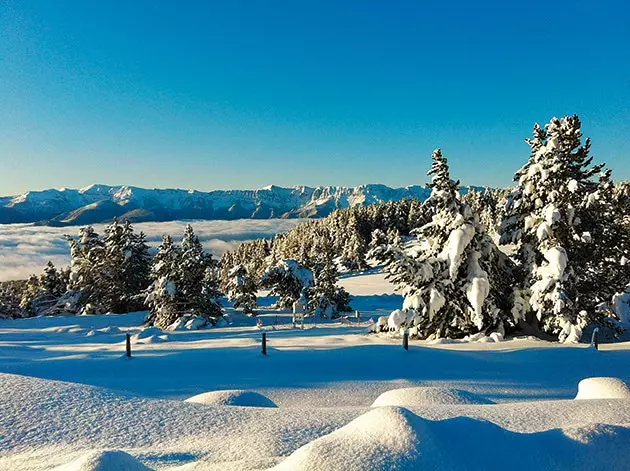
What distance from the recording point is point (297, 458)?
2.73 m

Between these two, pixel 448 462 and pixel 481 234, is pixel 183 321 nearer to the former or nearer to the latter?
pixel 481 234

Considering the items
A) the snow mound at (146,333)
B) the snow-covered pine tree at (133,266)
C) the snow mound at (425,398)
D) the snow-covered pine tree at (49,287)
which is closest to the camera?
the snow mound at (425,398)

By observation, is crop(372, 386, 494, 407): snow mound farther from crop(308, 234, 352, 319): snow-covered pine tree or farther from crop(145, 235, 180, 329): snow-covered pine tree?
crop(308, 234, 352, 319): snow-covered pine tree

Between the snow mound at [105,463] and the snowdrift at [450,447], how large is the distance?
1.05 metres

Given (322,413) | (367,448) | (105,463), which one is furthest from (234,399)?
(367,448)

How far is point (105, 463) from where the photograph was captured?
2738 mm

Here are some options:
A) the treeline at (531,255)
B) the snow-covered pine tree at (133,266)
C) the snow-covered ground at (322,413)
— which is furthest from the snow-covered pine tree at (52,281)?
the treeline at (531,255)

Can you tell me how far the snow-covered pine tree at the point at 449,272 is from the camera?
48.0 feet

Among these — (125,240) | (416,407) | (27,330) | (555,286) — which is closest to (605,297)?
(555,286)

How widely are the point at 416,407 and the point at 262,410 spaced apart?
6.18 feet

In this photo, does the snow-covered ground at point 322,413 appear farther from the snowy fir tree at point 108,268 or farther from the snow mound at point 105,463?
the snowy fir tree at point 108,268

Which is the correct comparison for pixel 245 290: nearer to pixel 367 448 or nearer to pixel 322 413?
pixel 322 413

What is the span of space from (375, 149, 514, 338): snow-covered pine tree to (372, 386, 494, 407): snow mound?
8515 millimetres

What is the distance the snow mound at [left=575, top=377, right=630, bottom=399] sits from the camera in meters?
5.53
